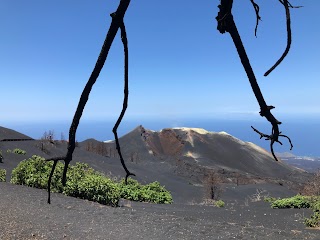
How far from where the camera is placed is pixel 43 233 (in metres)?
9.98

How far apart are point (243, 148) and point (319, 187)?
58.3m

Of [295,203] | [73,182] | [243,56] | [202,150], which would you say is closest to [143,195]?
[73,182]

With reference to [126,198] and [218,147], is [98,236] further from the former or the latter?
[218,147]

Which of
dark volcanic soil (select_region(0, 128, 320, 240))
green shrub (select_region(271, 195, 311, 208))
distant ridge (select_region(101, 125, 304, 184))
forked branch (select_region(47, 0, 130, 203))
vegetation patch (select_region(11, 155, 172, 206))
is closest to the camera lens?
forked branch (select_region(47, 0, 130, 203))

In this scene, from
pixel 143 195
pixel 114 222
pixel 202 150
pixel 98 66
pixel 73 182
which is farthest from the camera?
pixel 202 150

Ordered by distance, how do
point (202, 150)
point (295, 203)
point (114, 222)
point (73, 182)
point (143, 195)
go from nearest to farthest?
point (114, 222) → point (73, 182) → point (295, 203) → point (143, 195) → point (202, 150)

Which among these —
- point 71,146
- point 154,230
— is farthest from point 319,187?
point 71,146

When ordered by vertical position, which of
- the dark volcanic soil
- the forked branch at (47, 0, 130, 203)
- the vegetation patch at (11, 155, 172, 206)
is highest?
the forked branch at (47, 0, 130, 203)

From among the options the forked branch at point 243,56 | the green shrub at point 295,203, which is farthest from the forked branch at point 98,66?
the green shrub at point 295,203

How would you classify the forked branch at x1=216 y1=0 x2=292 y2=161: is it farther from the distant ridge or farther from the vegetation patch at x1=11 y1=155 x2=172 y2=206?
the distant ridge

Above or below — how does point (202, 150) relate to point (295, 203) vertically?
above

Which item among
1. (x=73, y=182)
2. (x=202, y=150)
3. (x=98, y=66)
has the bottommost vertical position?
(x=73, y=182)

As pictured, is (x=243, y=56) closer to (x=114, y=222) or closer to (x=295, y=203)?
(x=114, y=222)

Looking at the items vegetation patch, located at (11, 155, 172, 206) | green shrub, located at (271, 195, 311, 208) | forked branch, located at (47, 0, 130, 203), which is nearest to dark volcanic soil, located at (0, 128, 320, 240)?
vegetation patch, located at (11, 155, 172, 206)
